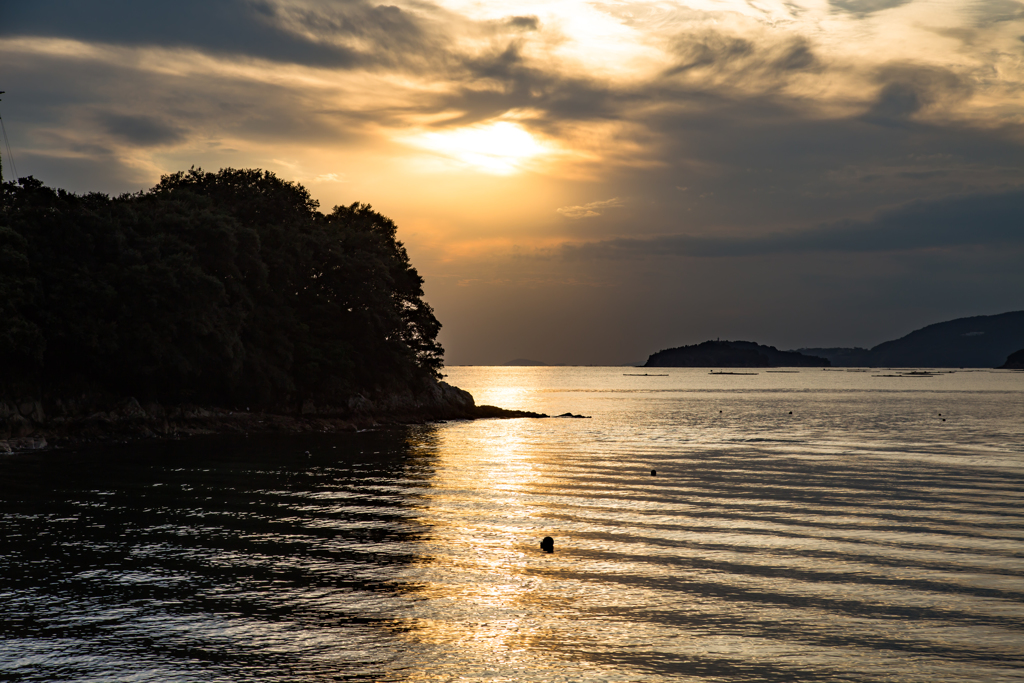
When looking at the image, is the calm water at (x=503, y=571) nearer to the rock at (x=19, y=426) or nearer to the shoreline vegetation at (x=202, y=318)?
the rock at (x=19, y=426)

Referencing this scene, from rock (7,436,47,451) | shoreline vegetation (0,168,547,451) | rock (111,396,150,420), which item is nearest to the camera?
rock (7,436,47,451)

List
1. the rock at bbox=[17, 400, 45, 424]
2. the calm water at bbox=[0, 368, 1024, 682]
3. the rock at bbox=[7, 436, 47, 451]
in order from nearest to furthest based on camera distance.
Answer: the calm water at bbox=[0, 368, 1024, 682] → the rock at bbox=[7, 436, 47, 451] → the rock at bbox=[17, 400, 45, 424]

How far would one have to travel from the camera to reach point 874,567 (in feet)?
74.1

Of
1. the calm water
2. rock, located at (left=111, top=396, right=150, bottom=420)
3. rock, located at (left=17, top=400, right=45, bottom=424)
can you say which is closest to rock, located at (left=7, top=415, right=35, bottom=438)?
rock, located at (left=17, top=400, right=45, bottom=424)

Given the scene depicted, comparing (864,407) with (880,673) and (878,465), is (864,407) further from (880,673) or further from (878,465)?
(880,673)

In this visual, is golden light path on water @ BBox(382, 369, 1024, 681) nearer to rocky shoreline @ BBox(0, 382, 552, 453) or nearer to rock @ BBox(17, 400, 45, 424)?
rocky shoreline @ BBox(0, 382, 552, 453)

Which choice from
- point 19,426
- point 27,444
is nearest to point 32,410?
point 19,426

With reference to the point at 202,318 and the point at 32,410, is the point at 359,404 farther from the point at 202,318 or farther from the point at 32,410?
the point at 32,410

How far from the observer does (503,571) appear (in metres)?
21.9

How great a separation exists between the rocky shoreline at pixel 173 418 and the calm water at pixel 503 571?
978 centimetres

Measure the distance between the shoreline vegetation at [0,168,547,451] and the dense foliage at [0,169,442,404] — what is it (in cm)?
15

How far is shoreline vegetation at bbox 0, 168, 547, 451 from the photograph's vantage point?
5662 cm

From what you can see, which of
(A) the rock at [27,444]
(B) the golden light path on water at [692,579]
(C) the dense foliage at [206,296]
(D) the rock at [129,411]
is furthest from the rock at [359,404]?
(B) the golden light path on water at [692,579]

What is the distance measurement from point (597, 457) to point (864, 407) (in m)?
82.4
